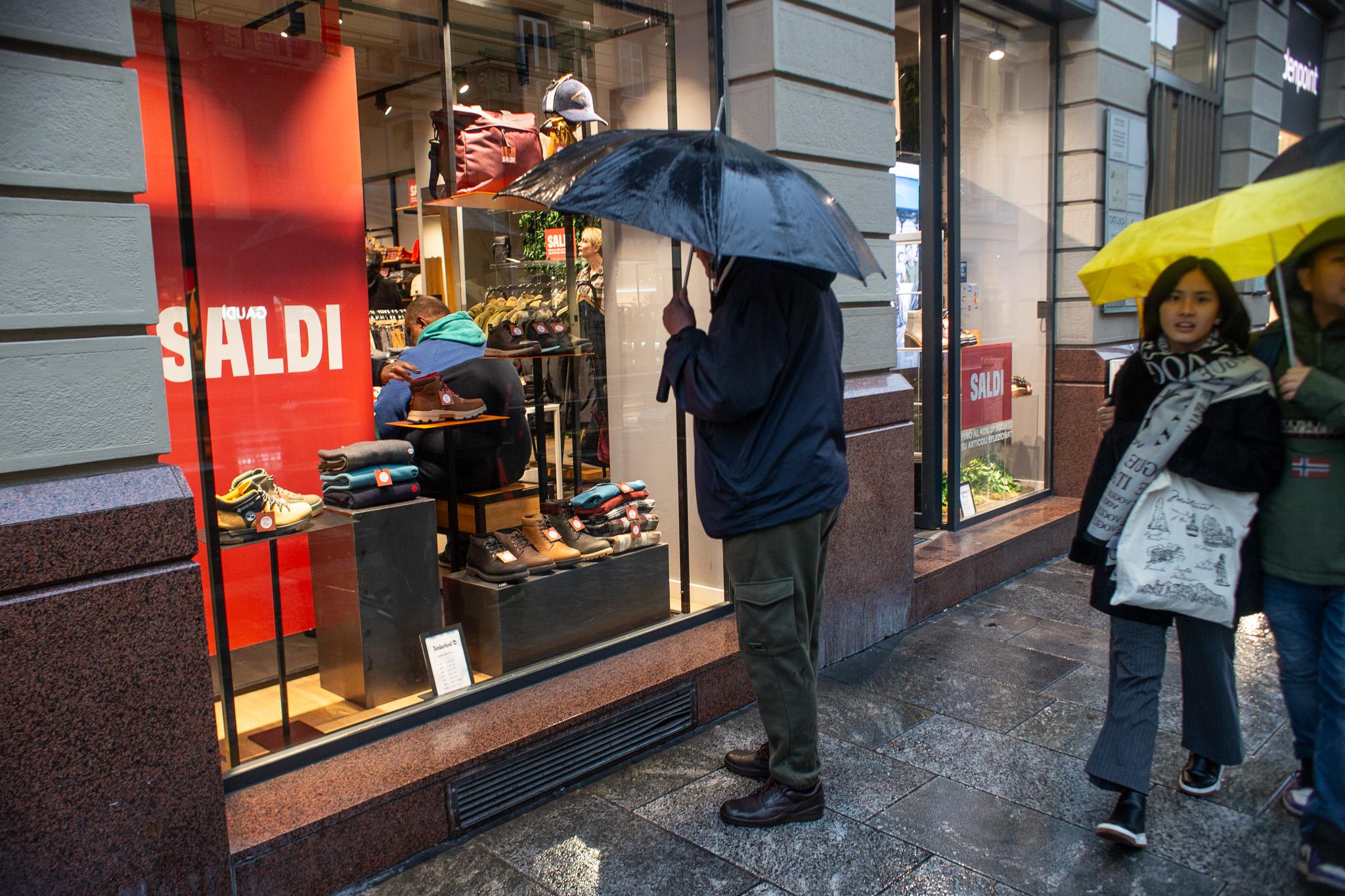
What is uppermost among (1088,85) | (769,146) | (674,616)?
(1088,85)

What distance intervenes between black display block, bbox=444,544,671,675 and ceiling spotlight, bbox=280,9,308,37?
2361mm

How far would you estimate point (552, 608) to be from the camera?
4273 mm

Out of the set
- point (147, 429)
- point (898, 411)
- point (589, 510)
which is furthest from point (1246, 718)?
point (147, 429)

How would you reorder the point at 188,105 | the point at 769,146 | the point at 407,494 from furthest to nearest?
1. the point at 769,146
2. the point at 407,494
3. the point at 188,105

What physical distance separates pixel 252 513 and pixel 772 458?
178 cm

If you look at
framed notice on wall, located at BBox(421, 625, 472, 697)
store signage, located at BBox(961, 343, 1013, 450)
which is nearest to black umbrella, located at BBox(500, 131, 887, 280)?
framed notice on wall, located at BBox(421, 625, 472, 697)

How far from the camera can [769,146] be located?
14.8 feet

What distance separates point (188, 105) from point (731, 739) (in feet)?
10.3

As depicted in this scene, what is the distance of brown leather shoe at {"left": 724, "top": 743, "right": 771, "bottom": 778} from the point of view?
12.4 feet

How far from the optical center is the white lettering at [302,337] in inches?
172

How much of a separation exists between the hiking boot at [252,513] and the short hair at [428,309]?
5.18ft

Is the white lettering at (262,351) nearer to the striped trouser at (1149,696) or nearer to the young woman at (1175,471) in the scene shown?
the young woman at (1175,471)

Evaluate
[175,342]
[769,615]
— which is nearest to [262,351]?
[175,342]

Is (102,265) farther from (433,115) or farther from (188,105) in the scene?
(433,115)
